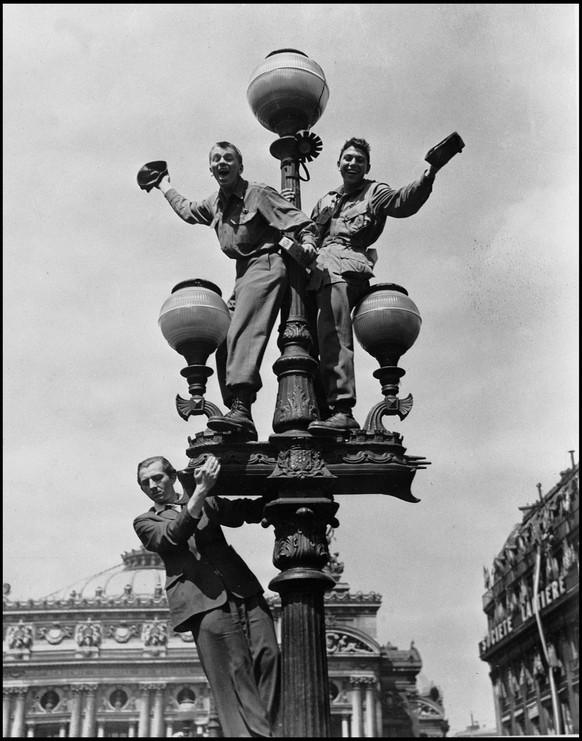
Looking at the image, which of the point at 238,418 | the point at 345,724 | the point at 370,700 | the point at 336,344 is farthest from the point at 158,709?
the point at 238,418

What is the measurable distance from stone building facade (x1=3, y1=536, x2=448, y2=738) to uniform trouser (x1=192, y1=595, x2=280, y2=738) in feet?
216

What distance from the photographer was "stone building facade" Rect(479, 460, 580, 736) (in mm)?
40375

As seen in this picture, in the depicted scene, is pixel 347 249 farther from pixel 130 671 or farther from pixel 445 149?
pixel 130 671

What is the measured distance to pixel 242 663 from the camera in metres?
4.94

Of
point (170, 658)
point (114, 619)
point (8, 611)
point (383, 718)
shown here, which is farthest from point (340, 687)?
point (8, 611)

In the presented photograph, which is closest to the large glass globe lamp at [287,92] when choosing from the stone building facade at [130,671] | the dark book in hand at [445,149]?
the dark book in hand at [445,149]

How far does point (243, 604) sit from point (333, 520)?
0.69m

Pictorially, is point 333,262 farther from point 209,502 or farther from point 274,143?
point 209,502

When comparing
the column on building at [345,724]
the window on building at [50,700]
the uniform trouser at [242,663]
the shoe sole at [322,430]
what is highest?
the window on building at [50,700]

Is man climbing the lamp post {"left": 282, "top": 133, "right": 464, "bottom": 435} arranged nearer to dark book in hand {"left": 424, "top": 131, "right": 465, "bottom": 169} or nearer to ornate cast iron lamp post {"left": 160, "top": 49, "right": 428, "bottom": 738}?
dark book in hand {"left": 424, "top": 131, "right": 465, "bottom": 169}

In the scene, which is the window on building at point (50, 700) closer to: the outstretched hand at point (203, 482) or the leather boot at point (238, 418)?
the leather boot at point (238, 418)

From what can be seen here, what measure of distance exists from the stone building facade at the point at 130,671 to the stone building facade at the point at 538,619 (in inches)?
667

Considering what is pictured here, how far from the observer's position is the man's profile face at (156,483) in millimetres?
5559

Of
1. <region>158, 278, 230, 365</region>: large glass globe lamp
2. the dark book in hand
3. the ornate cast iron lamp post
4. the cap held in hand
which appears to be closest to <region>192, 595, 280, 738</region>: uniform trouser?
the ornate cast iron lamp post
